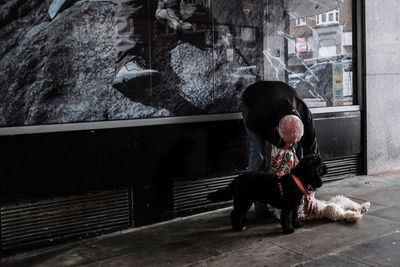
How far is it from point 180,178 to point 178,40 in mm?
1530

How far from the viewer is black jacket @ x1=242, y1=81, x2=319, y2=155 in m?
4.93

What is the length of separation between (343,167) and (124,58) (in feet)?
12.2

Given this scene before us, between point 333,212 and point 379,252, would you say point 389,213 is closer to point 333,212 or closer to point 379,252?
point 333,212

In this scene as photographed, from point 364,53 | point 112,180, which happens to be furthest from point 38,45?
point 364,53

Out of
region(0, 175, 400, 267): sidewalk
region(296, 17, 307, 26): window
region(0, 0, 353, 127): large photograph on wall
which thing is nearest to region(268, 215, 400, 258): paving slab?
region(0, 175, 400, 267): sidewalk

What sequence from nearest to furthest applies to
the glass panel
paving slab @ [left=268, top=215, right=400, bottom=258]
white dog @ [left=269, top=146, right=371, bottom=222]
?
paving slab @ [left=268, top=215, right=400, bottom=258]
white dog @ [left=269, top=146, right=371, bottom=222]
the glass panel

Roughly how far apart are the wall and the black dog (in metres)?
3.13

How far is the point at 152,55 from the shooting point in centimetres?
534

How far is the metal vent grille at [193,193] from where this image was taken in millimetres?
5484

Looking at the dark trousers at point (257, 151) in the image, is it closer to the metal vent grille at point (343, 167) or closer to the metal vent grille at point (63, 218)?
the metal vent grille at point (63, 218)

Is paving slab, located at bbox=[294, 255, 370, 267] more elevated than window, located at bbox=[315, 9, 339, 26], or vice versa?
window, located at bbox=[315, 9, 339, 26]

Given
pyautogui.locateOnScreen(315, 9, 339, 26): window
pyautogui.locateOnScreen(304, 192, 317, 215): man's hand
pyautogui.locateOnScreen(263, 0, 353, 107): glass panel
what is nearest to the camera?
pyautogui.locateOnScreen(304, 192, 317, 215): man's hand

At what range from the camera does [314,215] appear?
5207 mm

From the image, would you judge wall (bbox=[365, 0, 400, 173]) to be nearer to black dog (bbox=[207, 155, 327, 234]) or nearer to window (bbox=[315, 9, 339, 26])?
window (bbox=[315, 9, 339, 26])
